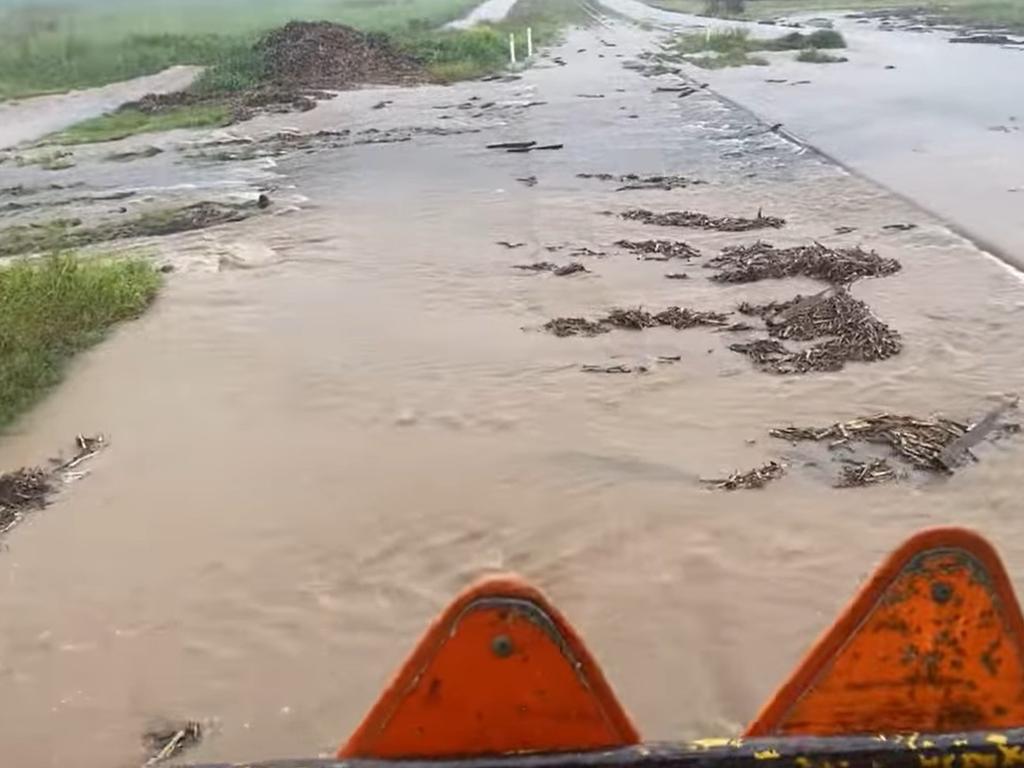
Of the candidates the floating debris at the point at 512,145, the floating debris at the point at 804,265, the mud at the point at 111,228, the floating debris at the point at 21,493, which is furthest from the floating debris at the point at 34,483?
the floating debris at the point at 512,145

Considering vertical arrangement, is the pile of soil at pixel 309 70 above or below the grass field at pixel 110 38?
below

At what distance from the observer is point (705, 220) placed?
488 inches

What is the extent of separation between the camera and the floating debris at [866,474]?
6.17 m

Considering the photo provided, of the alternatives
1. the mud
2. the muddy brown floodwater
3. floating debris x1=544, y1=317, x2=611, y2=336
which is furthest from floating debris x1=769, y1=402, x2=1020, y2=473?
the mud

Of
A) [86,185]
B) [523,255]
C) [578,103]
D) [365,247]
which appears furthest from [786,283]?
[578,103]

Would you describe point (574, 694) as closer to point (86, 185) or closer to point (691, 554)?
point (691, 554)

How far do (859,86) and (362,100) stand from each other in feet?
34.3

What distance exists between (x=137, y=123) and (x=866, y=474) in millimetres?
20339

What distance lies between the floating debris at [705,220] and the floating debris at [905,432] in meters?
5.32

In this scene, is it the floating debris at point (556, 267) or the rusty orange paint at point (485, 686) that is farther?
the floating debris at point (556, 267)

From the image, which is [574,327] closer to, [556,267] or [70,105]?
[556,267]

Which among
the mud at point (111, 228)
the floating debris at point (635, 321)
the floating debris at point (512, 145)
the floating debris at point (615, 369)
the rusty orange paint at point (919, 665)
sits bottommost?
the floating debris at point (615, 369)

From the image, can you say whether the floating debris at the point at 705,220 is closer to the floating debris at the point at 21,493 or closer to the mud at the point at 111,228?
the mud at the point at 111,228

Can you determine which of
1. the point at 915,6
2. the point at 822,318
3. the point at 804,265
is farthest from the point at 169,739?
the point at 915,6
